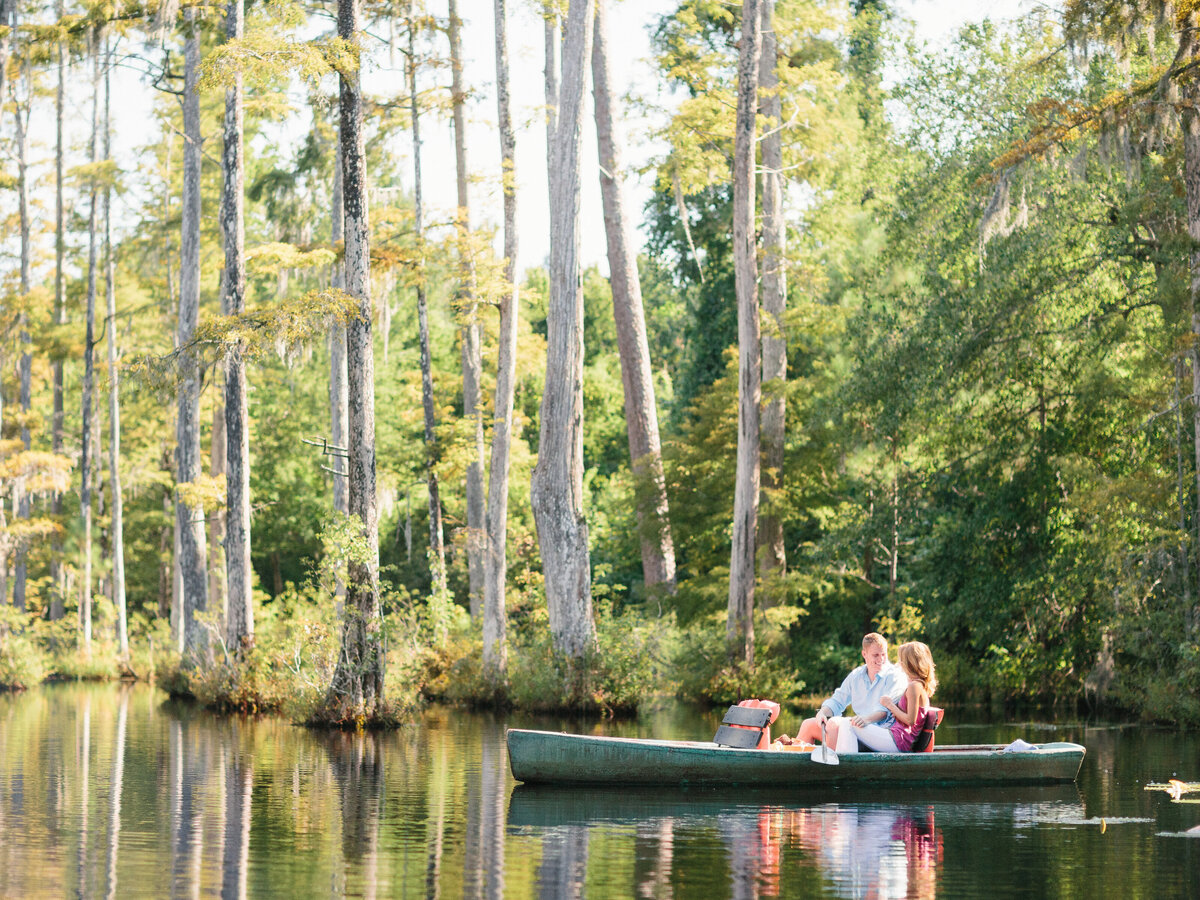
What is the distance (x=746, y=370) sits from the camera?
902 inches

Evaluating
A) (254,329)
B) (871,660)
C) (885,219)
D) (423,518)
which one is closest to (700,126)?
(885,219)

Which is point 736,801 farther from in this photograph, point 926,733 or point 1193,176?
point 1193,176

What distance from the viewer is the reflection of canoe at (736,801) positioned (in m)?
10.8

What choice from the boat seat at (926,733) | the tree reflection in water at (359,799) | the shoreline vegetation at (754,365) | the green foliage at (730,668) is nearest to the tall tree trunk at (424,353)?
A: the shoreline vegetation at (754,365)

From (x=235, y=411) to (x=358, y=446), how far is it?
17.0ft

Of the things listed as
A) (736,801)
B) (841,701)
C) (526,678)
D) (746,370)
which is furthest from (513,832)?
(746,370)

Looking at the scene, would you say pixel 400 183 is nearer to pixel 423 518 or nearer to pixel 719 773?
pixel 423 518

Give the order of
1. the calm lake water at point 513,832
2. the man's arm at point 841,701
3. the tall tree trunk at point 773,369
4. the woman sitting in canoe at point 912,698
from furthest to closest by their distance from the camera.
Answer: the tall tree trunk at point 773,369
the man's arm at point 841,701
the woman sitting in canoe at point 912,698
the calm lake water at point 513,832

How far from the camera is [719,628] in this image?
2405 centimetres

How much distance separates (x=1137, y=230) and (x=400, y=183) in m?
18.0

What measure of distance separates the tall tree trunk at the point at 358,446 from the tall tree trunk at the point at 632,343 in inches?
319

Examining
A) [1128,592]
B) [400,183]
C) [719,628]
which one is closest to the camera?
[1128,592]

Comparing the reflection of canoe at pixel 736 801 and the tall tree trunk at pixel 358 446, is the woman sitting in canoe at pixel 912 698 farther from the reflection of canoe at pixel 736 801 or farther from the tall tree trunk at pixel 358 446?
the tall tree trunk at pixel 358 446

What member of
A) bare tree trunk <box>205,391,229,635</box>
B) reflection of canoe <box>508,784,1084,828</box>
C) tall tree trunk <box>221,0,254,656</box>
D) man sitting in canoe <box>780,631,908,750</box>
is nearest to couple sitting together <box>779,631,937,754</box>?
man sitting in canoe <box>780,631,908,750</box>
